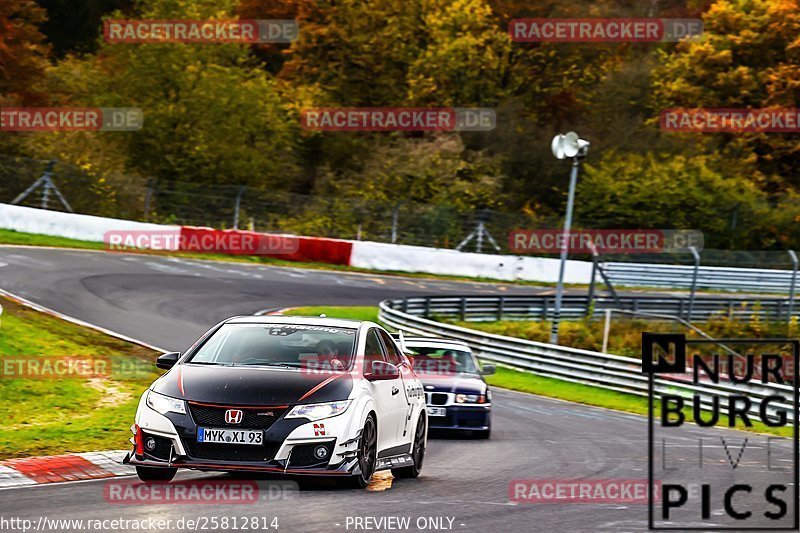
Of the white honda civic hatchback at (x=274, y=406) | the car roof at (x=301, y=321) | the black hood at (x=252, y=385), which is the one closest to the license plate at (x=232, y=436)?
the white honda civic hatchback at (x=274, y=406)

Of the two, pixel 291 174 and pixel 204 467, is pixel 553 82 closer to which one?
pixel 291 174

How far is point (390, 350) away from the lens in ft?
40.3

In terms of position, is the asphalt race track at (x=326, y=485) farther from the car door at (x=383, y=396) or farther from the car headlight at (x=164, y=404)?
the car headlight at (x=164, y=404)

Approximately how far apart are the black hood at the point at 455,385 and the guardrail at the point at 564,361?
8603 mm

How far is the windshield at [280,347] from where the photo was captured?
1087cm

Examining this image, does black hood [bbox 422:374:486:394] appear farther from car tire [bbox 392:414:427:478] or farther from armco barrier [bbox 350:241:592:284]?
armco barrier [bbox 350:241:592:284]

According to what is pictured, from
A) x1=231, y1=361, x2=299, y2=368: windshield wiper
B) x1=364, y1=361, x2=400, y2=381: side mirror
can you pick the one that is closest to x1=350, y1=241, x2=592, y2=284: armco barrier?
x1=364, y1=361, x2=400, y2=381: side mirror

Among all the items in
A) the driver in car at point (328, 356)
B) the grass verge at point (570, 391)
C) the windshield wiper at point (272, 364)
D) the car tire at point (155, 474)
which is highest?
the driver in car at point (328, 356)

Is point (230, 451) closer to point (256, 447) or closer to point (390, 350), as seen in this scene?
point (256, 447)

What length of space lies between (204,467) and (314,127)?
49158 millimetres

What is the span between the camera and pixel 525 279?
4622 cm

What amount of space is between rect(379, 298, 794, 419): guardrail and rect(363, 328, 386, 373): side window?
1388cm

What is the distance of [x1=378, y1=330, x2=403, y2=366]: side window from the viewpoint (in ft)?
39.7

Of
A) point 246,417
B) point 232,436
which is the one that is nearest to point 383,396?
point 246,417
